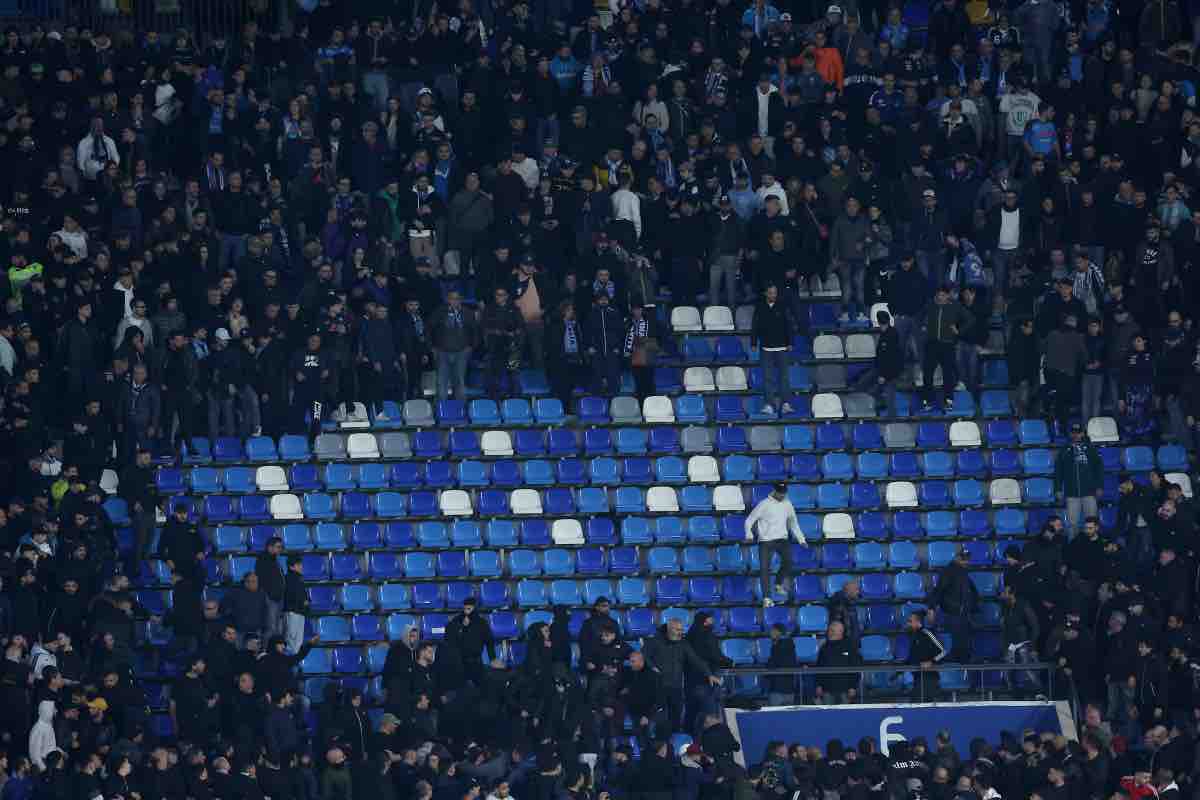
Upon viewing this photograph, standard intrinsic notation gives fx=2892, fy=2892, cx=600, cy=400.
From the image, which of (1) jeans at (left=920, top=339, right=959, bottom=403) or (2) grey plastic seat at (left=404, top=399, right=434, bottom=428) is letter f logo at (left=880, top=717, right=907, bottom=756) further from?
(2) grey plastic seat at (left=404, top=399, right=434, bottom=428)

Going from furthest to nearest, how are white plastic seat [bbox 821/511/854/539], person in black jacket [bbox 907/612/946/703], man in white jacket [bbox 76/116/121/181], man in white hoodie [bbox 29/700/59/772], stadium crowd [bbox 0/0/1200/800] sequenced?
1. man in white jacket [bbox 76/116/121/181]
2. white plastic seat [bbox 821/511/854/539]
3. person in black jacket [bbox 907/612/946/703]
4. stadium crowd [bbox 0/0/1200/800]
5. man in white hoodie [bbox 29/700/59/772]

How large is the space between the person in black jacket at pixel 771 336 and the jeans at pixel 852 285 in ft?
4.23

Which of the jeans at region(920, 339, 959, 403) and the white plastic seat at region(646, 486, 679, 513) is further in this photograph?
the jeans at region(920, 339, 959, 403)

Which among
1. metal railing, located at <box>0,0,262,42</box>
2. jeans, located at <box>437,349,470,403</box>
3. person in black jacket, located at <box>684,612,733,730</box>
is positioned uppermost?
metal railing, located at <box>0,0,262,42</box>

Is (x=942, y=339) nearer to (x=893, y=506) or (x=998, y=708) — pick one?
(x=893, y=506)

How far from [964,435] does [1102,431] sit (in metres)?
1.65

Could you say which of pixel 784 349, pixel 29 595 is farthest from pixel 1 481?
pixel 784 349

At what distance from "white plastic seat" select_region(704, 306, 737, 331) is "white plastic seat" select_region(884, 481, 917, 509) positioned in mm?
2959

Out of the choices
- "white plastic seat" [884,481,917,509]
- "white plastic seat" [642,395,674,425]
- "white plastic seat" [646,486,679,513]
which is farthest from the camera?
"white plastic seat" [642,395,674,425]

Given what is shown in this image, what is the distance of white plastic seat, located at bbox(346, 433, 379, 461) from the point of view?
3378 centimetres

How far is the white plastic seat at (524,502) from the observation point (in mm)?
33344

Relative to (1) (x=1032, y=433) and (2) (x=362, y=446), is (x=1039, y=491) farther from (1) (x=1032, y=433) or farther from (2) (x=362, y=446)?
(2) (x=362, y=446)

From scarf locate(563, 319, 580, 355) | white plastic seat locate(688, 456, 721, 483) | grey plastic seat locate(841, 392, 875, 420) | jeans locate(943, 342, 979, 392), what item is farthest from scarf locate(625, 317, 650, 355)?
jeans locate(943, 342, 979, 392)

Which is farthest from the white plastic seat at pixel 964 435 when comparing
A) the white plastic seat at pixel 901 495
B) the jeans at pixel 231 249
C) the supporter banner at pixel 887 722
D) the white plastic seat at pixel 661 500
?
the jeans at pixel 231 249
